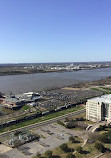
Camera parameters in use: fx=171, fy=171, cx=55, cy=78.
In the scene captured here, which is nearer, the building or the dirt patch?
the dirt patch

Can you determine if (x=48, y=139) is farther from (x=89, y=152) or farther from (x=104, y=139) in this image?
(x=104, y=139)

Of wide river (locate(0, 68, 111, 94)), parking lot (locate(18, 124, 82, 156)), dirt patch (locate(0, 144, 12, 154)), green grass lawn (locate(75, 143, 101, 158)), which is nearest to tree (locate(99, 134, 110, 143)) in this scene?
green grass lawn (locate(75, 143, 101, 158))

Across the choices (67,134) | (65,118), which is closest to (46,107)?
(65,118)

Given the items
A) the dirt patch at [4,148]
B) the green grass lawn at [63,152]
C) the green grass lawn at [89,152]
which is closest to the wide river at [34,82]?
the dirt patch at [4,148]

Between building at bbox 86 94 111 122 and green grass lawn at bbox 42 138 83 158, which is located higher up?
building at bbox 86 94 111 122

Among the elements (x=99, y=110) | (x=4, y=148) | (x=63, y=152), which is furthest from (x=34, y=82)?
(x=63, y=152)

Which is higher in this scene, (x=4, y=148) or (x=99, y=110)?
(x=99, y=110)

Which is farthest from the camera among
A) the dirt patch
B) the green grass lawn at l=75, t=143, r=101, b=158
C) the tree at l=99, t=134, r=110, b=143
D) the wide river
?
the wide river

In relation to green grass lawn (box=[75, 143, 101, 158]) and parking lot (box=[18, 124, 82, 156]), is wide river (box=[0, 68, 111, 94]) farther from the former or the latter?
green grass lawn (box=[75, 143, 101, 158])

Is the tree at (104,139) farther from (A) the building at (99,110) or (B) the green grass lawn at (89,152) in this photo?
(A) the building at (99,110)

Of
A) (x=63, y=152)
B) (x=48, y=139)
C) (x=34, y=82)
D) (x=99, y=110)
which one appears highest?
(x=99, y=110)

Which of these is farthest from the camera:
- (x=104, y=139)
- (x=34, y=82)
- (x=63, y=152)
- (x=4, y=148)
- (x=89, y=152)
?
(x=34, y=82)
